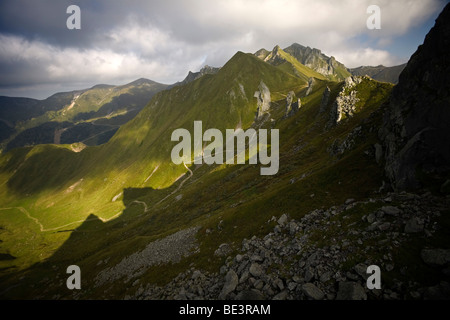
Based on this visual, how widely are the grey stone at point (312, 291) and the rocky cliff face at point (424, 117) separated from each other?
15766 millimetres

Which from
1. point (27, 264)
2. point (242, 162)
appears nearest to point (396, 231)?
point (242, 162)

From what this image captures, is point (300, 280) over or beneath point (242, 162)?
beneath

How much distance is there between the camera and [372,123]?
38094mm

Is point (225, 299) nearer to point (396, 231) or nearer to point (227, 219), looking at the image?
point (396, 231)

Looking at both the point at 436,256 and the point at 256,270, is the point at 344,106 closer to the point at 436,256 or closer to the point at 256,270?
the point at 436,256

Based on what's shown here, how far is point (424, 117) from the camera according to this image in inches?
931

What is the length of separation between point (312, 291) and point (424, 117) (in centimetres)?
2356

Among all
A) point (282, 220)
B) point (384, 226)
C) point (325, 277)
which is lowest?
point (325, 277)

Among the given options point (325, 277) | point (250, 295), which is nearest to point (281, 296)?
point (250, 295)

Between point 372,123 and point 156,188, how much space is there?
564 ft

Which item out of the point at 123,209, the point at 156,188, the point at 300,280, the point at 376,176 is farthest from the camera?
the point at 156,188

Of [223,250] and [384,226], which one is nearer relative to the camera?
[384,226]

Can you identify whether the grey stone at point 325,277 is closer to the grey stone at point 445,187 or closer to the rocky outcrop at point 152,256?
the grey stone at point 445,187

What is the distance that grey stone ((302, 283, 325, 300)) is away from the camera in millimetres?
15023
